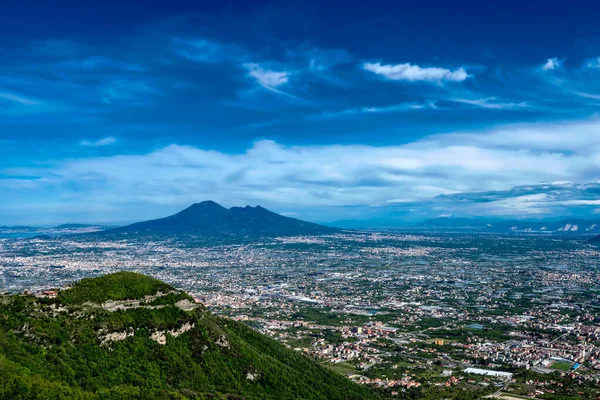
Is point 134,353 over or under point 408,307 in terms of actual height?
over

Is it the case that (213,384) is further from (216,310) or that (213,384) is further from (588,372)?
(216,310)

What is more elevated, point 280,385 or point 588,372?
point 280,385

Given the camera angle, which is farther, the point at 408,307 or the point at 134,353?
the point at 408,307

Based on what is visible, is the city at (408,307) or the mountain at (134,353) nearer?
the mountain at (134,353)

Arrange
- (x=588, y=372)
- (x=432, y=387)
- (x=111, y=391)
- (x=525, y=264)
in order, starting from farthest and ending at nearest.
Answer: (x=525, y=264) → (x=588, y=372) → (x=432, y=387) → (x=111, y=391)

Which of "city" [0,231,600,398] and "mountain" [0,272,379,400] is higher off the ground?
"mountain" [0,272,379,400]

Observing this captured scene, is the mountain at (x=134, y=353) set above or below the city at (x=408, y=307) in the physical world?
above

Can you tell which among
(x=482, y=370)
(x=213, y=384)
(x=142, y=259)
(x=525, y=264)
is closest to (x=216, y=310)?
(x=482, y=370)

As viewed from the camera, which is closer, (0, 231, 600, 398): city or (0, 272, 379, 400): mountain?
(0, 272, 379, 400): mountain
